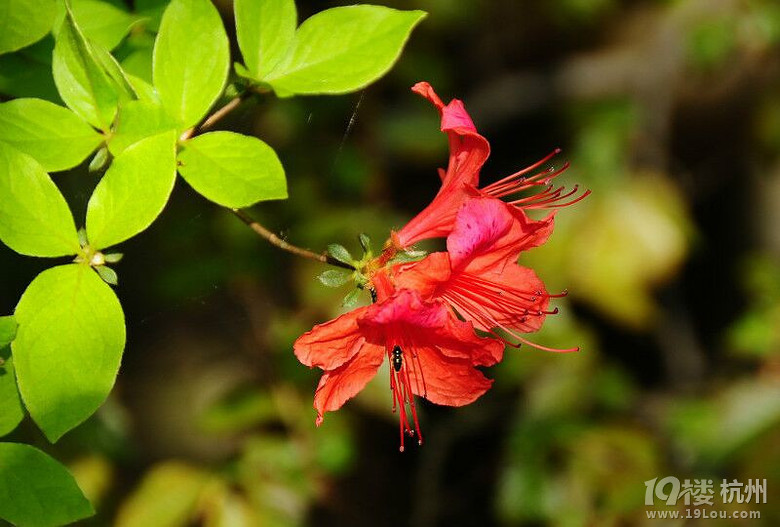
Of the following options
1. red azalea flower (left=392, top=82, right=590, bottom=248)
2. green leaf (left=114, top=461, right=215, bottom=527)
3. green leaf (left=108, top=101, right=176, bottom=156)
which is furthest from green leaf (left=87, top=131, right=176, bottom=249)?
green leaf (left=114, top=461, right=215, bottom=527)

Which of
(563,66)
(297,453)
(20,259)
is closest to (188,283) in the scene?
(297,453)

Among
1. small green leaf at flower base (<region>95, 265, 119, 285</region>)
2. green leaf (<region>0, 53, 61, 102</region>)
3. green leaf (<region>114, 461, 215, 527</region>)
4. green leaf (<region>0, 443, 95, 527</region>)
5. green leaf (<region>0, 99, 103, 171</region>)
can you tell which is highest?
green leaf (<region>0, 53, 61, 102</region>)

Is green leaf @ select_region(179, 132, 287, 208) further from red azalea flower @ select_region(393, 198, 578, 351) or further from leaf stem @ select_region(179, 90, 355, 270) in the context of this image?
red azalea flower @ select_region(393, 198, 578, 351)

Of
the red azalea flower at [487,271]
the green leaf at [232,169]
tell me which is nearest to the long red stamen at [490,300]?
the red azalea flower at [487,271]

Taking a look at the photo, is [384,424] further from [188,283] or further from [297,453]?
[188,283]

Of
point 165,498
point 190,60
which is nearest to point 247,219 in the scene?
point 190,60
